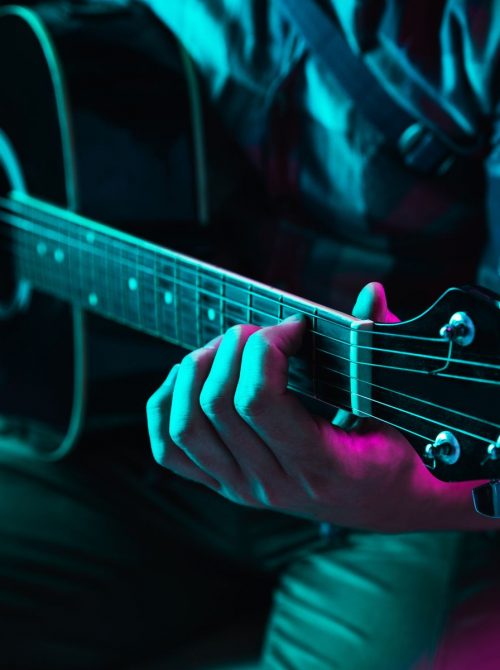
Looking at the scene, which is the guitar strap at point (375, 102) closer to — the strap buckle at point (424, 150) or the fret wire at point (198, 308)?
the strap buckle at point (424, 150)

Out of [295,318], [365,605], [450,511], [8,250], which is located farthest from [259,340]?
[8,250]

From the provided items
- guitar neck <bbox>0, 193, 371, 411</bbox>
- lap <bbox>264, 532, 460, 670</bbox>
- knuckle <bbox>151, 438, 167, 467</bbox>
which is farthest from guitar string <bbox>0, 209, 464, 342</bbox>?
lap <bbox>264, 532, 460, 670</bbox>

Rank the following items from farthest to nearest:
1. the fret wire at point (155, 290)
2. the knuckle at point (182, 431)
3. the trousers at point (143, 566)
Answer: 1. the trousers at point (143, 566)
2. the fret wire at point (155, 290)
3. the knuckle at point (182, 431)

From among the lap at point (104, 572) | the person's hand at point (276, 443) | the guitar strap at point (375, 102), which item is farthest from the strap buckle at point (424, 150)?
the lap at point (104, 572)

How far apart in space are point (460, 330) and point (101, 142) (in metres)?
0.55

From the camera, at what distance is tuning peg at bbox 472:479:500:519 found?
0.46 meters

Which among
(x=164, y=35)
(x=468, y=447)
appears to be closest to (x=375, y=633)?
(x=468, y=447)

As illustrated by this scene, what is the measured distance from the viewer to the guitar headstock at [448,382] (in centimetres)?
44

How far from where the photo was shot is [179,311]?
65 cm

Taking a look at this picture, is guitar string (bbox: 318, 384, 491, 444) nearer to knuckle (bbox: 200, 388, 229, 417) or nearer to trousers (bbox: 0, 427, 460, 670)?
knuckle (bbox: 200, 388, 229, 417)

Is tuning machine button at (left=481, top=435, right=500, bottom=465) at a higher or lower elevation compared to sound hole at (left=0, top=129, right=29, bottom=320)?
higher

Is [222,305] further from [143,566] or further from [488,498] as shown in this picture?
[143,566]

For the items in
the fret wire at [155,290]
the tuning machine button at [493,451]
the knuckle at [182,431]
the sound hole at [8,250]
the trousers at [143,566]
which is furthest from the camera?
the sound hole at [8,250]

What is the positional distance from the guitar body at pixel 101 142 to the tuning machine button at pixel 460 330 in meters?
0.47
